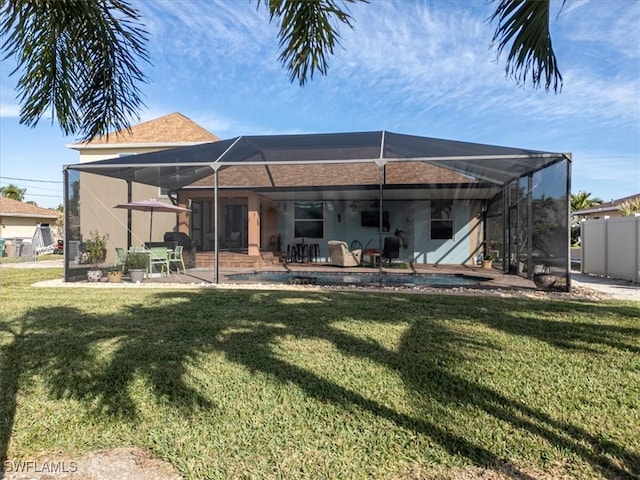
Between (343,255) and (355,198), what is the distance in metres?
3.09

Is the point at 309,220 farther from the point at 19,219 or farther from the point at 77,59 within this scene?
the point at 19,219

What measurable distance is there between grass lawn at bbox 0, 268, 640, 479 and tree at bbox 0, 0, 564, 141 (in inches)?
83.9

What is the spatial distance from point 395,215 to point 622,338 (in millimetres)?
12385

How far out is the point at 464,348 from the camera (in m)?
4.79

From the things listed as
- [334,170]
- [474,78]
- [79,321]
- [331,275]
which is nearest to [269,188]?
[334,170]

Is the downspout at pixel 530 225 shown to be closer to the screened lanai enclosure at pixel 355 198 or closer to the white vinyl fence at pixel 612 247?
the screened lanai enclosure at pixel 355 198

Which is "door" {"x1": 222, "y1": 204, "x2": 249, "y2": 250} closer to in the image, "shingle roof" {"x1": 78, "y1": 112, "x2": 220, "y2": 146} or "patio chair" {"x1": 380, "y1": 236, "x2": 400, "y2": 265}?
"shingle roof" {"x1": 78, "y1": 112, "x2": 220, "y2": 146}

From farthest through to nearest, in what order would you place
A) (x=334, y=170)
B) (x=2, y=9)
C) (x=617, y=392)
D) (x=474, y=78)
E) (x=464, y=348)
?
(x=334, y=170)
(x=464, y=348)
(x=474, y=78)
(x=617, y=392)
(x=2, y=9)

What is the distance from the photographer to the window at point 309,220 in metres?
17.7

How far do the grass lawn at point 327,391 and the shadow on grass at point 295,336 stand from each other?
22mm

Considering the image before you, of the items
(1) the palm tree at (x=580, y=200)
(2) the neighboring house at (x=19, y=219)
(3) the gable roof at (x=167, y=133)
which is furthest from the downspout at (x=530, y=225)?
(2) the neighboring house at (x=19, y=219)

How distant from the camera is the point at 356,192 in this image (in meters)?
15.8

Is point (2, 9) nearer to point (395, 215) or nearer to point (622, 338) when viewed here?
point (622, 338)

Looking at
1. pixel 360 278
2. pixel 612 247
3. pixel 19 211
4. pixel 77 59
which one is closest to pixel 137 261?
pixel 360 278
